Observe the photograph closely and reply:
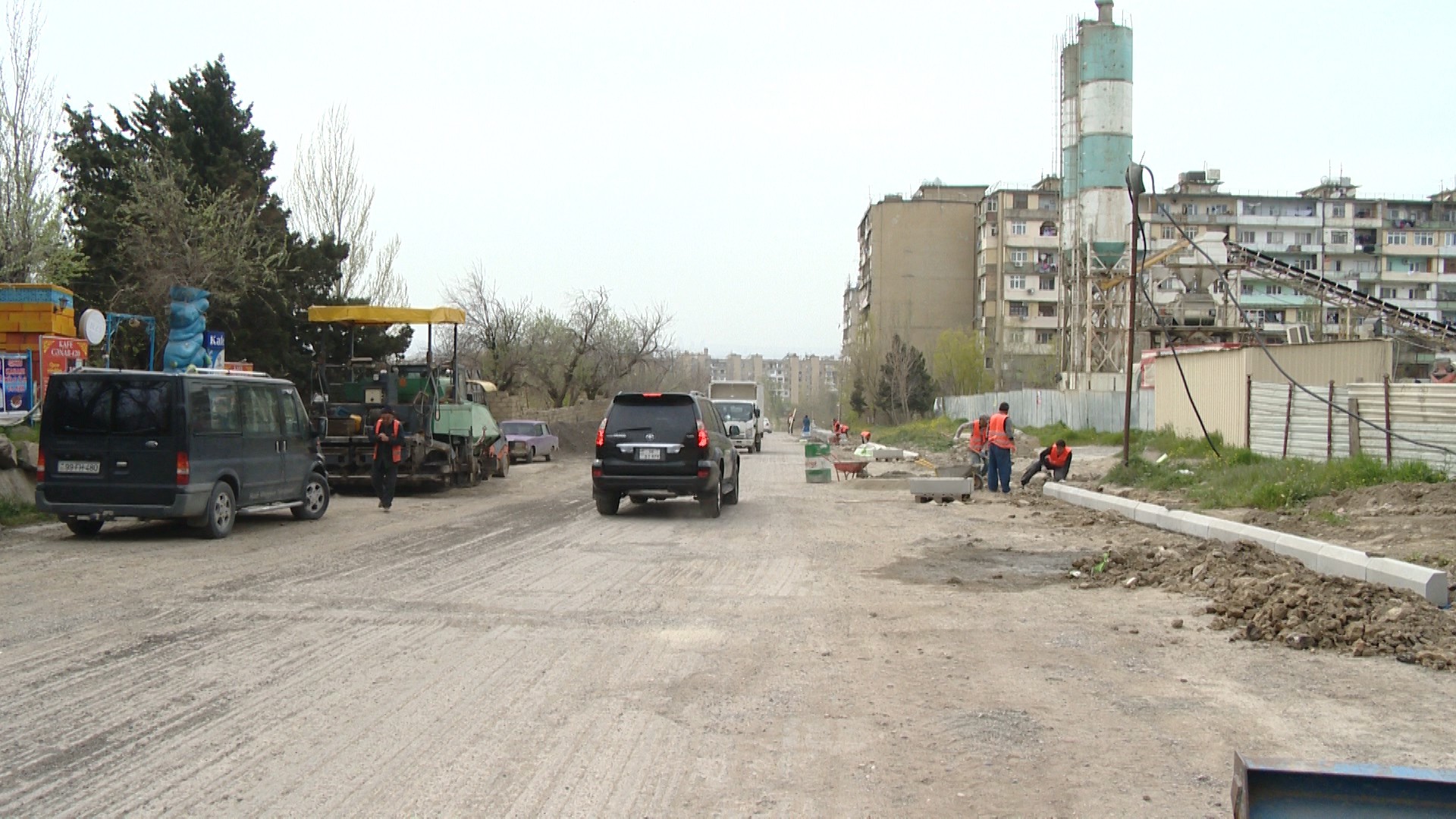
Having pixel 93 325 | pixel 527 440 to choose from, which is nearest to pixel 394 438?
pixel 93 325

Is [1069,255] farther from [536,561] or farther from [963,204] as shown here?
[536,561]

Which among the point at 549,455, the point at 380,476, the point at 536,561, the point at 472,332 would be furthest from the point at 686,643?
the point at 472,332

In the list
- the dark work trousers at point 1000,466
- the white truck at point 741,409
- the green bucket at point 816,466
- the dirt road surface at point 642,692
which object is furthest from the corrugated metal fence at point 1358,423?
the white truck at point 741,409

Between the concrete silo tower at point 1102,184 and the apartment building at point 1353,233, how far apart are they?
40.2 metres

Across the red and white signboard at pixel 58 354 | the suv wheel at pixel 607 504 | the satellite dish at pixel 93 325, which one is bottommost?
the suv wheel at pixel 607 504

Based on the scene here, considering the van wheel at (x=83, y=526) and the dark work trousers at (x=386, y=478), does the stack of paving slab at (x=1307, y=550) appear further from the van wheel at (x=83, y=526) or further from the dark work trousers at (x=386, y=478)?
the van wheel at (x=83, y=526)

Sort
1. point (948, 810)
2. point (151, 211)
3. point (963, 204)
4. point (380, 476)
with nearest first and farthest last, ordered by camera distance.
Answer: point (948, 810) < point (380, 476) < point (151, 211) < point (963, 204)

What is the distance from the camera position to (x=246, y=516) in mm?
15977

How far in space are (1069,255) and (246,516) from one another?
47320 mm

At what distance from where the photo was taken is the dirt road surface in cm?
455

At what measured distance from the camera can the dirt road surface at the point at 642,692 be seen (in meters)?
4.55

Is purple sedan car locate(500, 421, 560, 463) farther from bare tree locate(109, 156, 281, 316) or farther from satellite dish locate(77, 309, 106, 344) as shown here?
satellite dish locate(77, 309, 106, 344)

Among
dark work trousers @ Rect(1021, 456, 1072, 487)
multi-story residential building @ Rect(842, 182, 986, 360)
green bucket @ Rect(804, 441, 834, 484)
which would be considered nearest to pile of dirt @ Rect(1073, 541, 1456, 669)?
dark work trousers @ Rect(1021, 456, 1072, 487)

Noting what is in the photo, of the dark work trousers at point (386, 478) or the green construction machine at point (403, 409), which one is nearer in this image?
the dark work trousers at point (386, 478)
